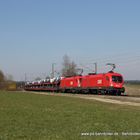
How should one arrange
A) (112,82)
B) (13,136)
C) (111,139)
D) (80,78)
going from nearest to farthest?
(111,139) < (13,136) < (112,82) < (80,78)

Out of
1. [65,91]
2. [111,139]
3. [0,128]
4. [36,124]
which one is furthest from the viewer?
[65,91]

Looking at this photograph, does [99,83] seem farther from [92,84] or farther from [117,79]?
[117,79]

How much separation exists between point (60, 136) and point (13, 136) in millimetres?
1487

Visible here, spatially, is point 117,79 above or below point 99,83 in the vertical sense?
above

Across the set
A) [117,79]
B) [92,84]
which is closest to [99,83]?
[92,84]

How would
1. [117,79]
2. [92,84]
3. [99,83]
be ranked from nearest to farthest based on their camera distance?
[117,79] < [99,83] < [92,84]

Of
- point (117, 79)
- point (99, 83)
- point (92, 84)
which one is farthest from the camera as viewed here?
point (92, 84)

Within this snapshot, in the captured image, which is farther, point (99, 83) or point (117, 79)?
point (99, 83)

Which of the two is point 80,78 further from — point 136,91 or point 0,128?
point 0,128

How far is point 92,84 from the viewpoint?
60.6 metres

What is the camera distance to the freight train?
54.7m

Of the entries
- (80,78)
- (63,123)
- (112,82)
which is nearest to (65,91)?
(80,78)

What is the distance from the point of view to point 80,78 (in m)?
67.2

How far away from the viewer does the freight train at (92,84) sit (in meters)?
54.7
